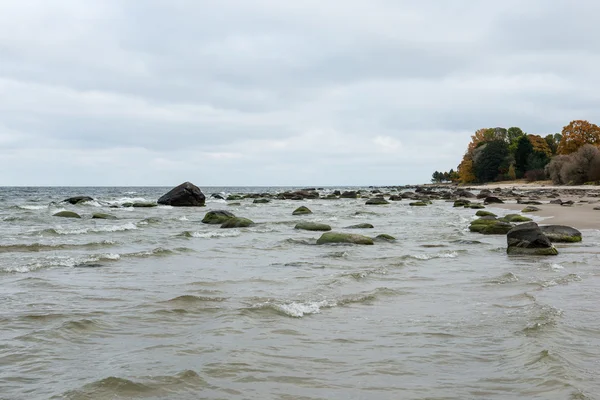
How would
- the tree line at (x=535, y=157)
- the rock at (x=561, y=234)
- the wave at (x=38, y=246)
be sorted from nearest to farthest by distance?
1. the wave at (x=38, y=246)
2. the rock at (x=561, y=234)
3. the tree line at (x=535, y=157)

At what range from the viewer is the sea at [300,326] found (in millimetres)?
4547

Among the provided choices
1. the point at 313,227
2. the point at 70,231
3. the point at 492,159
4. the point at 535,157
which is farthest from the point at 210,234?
the point at 492,159

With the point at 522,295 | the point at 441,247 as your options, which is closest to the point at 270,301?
the point at 522,295

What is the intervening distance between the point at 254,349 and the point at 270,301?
7.63 ft

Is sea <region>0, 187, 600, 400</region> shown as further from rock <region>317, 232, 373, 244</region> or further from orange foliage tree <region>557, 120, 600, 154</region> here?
orange foliage tree <region>557, 120, 600, 154</region>

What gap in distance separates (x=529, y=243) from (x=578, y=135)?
78.2 meters

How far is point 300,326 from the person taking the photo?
21.4ft

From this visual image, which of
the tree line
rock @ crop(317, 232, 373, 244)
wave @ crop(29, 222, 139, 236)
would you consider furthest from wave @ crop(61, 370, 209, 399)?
the tree line

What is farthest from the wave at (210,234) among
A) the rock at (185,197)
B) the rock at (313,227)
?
the rock at (185,197)

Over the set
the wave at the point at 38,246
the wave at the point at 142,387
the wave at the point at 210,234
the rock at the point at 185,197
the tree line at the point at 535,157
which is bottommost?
the wave at the point at 210,234

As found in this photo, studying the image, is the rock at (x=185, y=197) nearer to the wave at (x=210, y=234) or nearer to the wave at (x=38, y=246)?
the wave at (x=210, y=234)

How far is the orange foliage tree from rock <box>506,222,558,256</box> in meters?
76.6

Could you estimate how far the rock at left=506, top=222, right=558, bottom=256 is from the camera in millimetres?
13123

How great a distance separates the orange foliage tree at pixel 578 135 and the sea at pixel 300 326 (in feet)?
253
